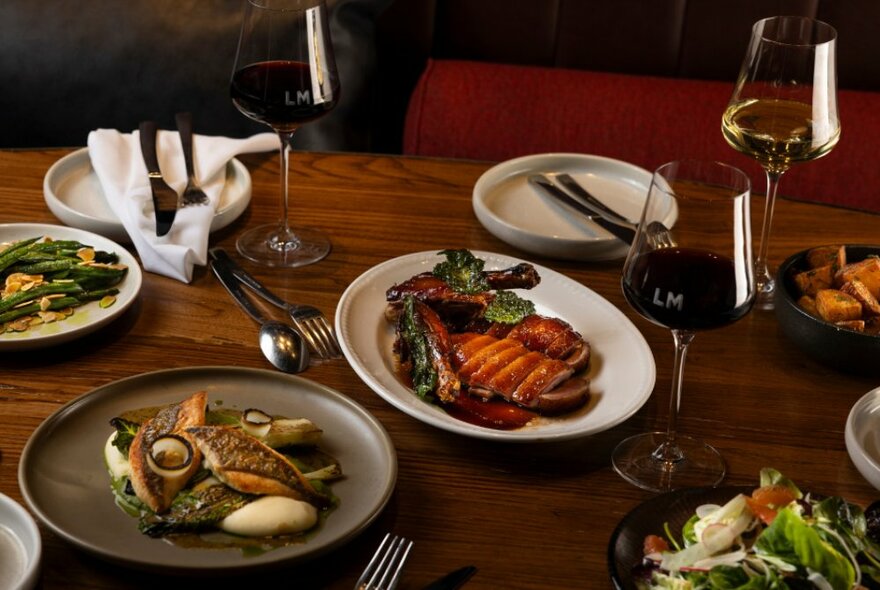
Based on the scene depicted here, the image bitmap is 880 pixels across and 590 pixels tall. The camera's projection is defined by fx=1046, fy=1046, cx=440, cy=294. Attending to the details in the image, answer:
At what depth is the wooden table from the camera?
42.3 inches

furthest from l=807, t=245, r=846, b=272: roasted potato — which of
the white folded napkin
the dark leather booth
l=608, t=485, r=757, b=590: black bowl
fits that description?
the dark leather booth

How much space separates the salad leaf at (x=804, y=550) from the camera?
0.87m

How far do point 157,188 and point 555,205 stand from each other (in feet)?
2.25

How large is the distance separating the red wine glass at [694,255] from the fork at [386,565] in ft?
1.00

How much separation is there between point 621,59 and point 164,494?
88.3 inches

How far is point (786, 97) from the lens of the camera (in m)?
1.49

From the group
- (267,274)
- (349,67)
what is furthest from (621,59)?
(267,274)

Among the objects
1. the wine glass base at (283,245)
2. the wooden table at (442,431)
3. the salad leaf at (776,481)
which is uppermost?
the salad leaf at (776,481)

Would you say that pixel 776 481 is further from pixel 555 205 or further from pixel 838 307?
pixel 555 205

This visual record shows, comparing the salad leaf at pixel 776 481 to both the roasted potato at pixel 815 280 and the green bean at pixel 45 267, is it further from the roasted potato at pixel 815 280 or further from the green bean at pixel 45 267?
the green bean at pixel 45 267

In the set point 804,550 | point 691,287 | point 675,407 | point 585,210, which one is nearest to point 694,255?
point 691,287

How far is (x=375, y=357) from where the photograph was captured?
4.47 ft

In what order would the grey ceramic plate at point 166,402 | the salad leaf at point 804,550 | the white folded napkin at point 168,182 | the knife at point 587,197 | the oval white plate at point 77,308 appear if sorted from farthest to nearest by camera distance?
1. the knife at point 587,197
2. the white folded napkin at point 168,182
3. the oval white plate at point 77,308
4. the grey ceramic plate at point 166,402
5. the salad leaf at point 804,550

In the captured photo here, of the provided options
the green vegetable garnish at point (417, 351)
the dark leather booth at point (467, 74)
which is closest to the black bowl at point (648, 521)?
the green vegetable garnish at point (417, 351)
